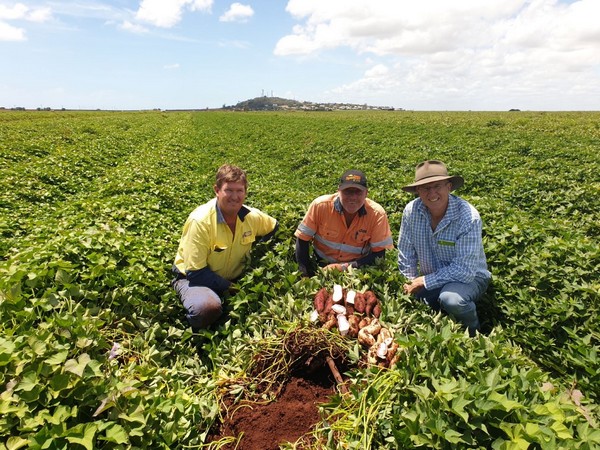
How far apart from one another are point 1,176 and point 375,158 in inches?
473

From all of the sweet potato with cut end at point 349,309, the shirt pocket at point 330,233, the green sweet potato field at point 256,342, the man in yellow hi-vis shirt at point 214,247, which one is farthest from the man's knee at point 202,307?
the shirt pocket at point 330,233

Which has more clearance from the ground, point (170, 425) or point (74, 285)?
point (74, 285)

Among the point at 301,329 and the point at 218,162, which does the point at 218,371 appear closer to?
the point at 301,329

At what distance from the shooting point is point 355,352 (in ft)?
8.82

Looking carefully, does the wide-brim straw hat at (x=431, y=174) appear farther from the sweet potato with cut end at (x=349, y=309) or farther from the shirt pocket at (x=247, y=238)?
the shirt pocket at (x=247, y=238)

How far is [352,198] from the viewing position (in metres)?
3.94

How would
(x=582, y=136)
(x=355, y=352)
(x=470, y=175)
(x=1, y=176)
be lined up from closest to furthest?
(x=355, y=352), (x=1, y=176), (x=470, y=175), (x=582, y=136)

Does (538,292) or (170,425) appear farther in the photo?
(538,292)

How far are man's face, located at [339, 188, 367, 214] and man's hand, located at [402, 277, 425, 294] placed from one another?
3.19 ft

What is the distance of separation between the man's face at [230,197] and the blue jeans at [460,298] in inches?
80.7

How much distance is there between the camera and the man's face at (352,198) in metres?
3.92

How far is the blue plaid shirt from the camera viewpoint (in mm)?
3688

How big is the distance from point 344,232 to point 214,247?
148cm

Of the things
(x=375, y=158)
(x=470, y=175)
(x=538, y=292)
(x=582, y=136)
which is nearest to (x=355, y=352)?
(x=538, y=292)
